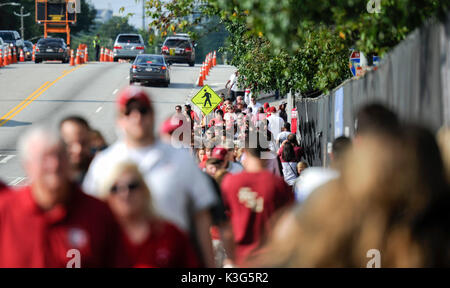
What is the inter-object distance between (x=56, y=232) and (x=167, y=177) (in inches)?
42.1

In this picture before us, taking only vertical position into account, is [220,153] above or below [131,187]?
below

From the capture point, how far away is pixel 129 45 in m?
58.4

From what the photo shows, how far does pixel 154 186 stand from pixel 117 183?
893mm

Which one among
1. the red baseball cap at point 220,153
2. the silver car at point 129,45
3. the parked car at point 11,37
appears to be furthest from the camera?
the parked car at point 11,37

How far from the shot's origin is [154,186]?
527 centimetres

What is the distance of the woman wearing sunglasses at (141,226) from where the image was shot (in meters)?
4.35

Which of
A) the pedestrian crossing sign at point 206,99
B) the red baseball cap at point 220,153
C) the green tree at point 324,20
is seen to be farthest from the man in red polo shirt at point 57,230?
the pedestrian crossing sign at point 206,99

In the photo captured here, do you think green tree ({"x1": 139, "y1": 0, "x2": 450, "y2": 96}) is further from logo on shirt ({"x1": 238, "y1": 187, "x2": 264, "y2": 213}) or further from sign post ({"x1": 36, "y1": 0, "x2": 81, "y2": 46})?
sign post ({"x1": 36, "y1": 0, "x2": 81, "y2": 46})

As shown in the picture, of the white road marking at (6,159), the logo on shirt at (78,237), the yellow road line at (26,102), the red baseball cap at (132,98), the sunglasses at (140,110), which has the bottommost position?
the white road marking at (6,159)

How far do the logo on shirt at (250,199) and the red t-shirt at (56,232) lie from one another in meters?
2.40

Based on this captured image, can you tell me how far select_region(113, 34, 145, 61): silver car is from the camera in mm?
58031

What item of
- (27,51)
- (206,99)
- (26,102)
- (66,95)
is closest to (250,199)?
(206,99)

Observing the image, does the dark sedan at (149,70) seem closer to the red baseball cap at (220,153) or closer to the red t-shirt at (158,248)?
the red baseball cap at (220,153)

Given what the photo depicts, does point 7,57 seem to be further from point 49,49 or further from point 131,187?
point 131,187
